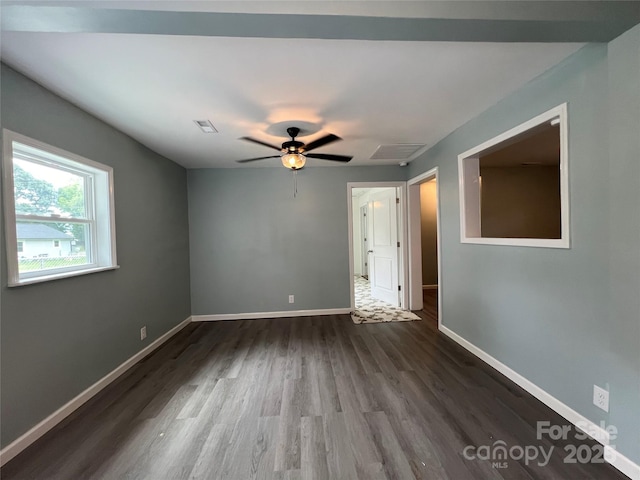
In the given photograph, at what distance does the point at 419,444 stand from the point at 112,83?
316cm

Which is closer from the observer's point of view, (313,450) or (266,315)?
(313,450)

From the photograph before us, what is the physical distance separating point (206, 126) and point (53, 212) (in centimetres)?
143

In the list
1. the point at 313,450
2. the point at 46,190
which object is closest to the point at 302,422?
the point at 313,450

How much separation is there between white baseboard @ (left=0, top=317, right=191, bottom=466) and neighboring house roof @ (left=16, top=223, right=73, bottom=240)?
126 centimetres

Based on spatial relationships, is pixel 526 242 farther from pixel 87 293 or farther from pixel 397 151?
pixel 87 293

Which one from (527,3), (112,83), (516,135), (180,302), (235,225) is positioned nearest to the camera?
(527,3)

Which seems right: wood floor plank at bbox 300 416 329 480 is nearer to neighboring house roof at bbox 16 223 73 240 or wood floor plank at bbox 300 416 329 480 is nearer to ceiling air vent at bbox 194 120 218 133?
neighboring house roof at bbox 16 223 73 240

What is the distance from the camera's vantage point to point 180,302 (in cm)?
395

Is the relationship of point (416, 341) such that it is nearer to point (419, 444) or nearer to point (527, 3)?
point (419, 444)

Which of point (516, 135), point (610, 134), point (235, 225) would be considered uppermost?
point (516, 135)

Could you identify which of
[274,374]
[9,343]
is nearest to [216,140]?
[9,343]

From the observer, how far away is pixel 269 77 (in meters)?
1.85

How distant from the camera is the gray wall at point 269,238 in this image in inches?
169

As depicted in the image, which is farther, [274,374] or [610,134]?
[274,374]
